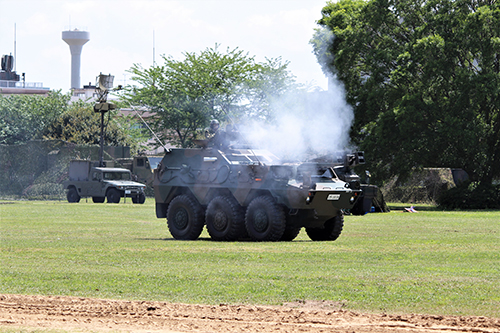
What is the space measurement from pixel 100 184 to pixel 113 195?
1.10m

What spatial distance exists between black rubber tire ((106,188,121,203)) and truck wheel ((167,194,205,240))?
2325cm

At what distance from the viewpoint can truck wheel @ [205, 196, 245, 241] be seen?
1862cm

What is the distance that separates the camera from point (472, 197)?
38438mm

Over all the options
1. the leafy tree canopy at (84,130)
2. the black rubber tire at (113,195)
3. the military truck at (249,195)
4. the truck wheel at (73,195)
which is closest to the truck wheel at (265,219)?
the military truck at (249,195)

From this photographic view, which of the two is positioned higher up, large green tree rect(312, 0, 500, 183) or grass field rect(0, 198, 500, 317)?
large green tree rect(312, 0, 500, 183)

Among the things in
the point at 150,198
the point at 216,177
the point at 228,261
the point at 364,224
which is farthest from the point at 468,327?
the point at 150,198

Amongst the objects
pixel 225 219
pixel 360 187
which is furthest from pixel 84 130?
pixel 225 219

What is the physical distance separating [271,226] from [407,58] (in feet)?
71.7

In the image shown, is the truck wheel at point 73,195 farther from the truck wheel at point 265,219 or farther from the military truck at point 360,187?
the truck wheel at point 265,219

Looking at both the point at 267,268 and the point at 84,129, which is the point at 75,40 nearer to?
the point at 84,129

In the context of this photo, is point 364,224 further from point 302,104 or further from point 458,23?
point 458,23

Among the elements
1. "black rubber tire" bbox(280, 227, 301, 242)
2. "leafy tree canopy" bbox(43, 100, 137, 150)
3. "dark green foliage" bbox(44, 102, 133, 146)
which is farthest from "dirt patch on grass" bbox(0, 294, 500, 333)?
"dark green foliage" bbox(44, 102, 133, 146)

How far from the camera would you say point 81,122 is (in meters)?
70.1

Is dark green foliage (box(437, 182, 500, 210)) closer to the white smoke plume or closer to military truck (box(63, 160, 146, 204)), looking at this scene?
the white smoke plume
